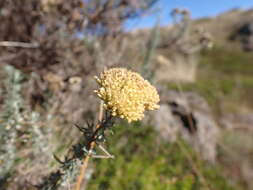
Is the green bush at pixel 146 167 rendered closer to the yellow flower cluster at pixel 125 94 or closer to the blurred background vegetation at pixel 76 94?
the blurred background vegetation at pixel 76 94

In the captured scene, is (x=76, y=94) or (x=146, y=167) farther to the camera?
(x=146, y=167)

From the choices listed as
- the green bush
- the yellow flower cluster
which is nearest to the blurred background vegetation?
the green bush

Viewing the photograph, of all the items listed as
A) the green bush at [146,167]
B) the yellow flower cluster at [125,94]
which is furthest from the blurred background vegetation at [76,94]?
the yellow flower cluster at [125,94]

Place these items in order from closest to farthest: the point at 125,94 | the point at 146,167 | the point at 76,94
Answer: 1. the point at 125,94
2. the point at 76,94
3. the point at 146,167

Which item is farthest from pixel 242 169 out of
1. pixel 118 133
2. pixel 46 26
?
pixel 46 26

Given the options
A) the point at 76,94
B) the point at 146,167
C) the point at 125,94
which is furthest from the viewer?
the point at 146,167

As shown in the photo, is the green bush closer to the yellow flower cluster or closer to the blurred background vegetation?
the blurred background vegetation

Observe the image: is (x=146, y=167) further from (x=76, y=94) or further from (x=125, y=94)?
(x=125, y=94)

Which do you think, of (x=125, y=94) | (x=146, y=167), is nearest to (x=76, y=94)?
(x=146, y=167)
